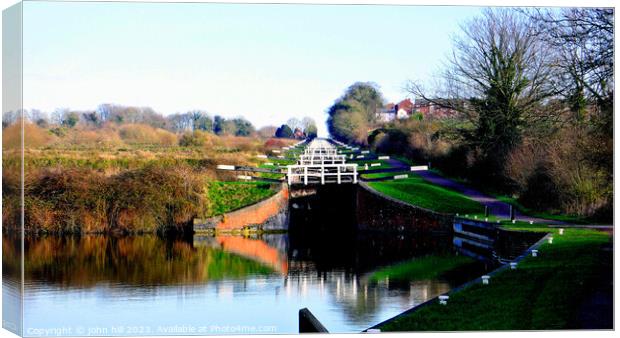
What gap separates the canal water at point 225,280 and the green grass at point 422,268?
1.07 feet

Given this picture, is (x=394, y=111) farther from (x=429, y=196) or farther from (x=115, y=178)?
(x=115, y=178)

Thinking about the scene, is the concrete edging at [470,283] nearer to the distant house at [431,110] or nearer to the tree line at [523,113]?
the tree line at [523,113]

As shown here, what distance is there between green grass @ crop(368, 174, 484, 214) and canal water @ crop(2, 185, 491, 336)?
2.74 ft

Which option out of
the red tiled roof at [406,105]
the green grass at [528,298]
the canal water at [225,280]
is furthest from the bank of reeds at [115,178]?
the green grass at [528,298]

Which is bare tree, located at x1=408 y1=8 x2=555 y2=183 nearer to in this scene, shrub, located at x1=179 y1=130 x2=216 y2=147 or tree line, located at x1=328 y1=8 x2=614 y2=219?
tree line, located at x1=328 y1=8 x2=614 y2=219

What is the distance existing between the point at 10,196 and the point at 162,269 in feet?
24.8

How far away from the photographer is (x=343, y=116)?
1941cm

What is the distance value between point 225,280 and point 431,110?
288 inches

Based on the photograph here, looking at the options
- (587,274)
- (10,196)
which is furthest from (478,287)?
(10,196)

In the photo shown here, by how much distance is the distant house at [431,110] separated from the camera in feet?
73.3

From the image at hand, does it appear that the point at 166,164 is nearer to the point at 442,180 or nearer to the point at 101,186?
the point at 101,186

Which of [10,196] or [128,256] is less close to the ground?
[10,196]

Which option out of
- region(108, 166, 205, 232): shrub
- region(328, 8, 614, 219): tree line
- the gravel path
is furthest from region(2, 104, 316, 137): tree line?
the gravel path

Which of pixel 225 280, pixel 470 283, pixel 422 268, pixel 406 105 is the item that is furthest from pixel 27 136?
pixel 406 105
